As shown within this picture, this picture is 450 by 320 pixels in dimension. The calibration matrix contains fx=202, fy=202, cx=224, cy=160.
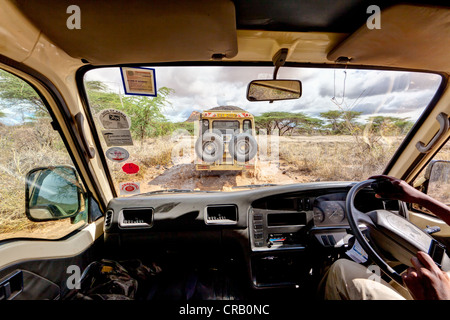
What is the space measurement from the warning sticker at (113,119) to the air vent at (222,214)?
109 cm

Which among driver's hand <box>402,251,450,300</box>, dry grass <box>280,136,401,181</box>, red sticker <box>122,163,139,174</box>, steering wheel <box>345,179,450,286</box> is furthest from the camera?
dry grass <box>280,136,401,181</box>

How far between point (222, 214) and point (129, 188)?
1.00 meters

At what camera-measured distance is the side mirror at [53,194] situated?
1.45m

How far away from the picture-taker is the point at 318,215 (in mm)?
2018

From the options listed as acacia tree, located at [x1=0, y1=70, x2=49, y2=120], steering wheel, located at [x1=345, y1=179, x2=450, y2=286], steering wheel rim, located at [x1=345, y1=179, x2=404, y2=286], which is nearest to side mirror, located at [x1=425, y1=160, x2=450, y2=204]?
steering wheel, located at [x1=345, y1=179, x2=450, y2=286]

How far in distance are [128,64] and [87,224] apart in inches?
59.6

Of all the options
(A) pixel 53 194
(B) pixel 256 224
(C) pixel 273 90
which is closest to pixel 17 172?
(A) pixel 53 194

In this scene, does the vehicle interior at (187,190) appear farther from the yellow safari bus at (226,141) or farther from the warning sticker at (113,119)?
the yellow safari bus at (226,141)

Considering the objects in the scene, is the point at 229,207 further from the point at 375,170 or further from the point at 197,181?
the point at 197,181

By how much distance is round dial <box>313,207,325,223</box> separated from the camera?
6.59ft

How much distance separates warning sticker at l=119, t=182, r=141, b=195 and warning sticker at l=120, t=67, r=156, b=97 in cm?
90

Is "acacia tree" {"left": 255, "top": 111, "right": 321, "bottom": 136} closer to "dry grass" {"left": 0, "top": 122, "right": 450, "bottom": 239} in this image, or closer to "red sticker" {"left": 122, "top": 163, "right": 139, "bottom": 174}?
"dry grass" {"left": 0, "top": 122, "right": 450, "bottom": 239}

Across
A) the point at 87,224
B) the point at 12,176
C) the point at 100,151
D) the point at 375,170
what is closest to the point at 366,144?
the point at 375,170
